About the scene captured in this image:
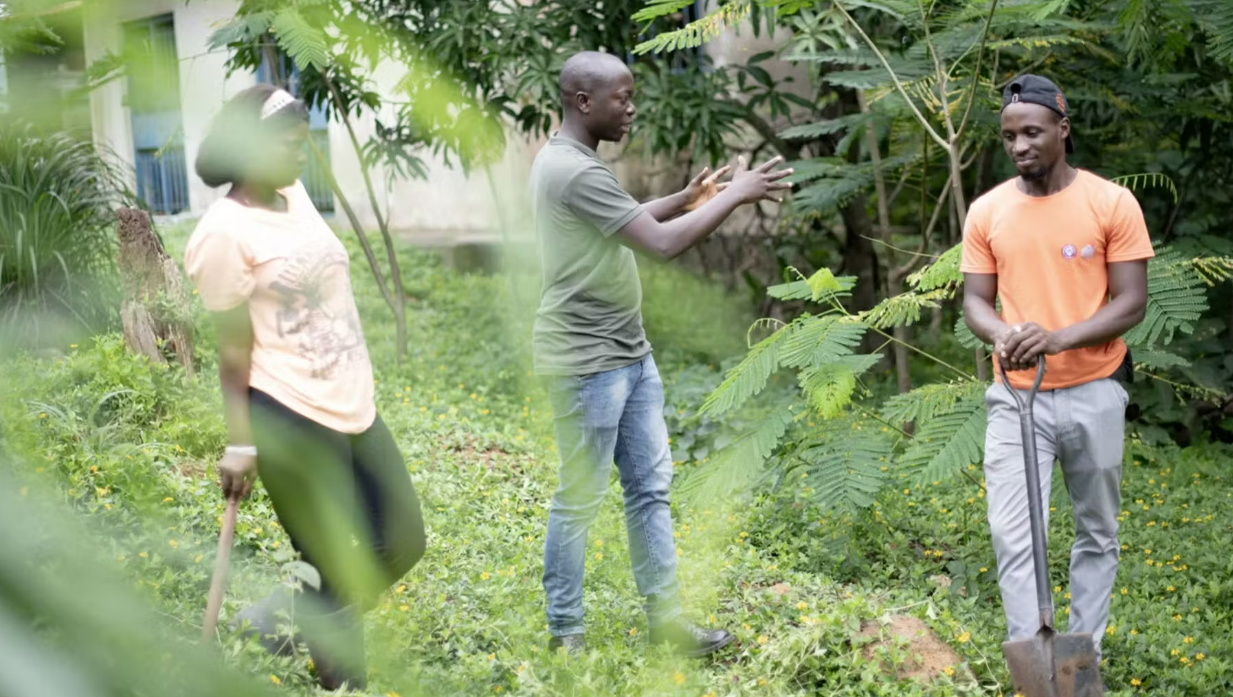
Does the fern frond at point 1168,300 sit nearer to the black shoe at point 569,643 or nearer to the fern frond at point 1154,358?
the fern frond at point 1154,358

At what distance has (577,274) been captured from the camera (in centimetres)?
394

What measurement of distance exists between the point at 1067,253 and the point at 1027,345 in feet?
1.11

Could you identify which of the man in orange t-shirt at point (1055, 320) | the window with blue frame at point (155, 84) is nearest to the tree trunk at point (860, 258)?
the man in orange t-shirt at point (1055, 320)

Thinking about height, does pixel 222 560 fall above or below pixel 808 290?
below

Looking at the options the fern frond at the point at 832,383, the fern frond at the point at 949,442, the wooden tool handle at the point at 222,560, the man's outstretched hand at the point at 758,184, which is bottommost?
the fern frond at the point at 949,442

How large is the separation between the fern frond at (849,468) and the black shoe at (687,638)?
37.7 inches

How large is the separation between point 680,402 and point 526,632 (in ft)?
12.0

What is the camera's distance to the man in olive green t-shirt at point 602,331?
3.80 meters

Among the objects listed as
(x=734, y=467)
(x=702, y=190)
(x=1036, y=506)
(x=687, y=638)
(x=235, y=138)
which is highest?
(x=235, y=138)

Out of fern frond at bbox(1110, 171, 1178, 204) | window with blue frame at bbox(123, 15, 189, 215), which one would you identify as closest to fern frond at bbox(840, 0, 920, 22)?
fern frond at bbox(1110, 171, 1178, 204)

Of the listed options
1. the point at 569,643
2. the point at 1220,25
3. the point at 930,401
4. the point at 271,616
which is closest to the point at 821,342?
the point at 930,401

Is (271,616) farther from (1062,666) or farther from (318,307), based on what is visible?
(1062,666)

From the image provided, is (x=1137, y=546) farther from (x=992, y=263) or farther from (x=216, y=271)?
(x=216, y=271)

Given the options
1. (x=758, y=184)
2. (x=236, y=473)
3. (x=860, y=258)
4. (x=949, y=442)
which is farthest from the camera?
(x=860, y=258)
